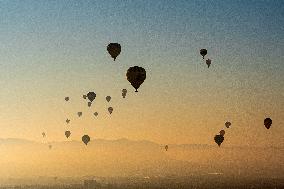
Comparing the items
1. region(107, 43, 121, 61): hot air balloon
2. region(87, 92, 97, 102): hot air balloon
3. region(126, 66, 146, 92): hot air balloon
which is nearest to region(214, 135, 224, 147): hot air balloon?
region(87, 92, 97, 102): hot air balloon

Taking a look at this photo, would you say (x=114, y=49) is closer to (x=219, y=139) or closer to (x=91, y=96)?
(x=91, y=96)

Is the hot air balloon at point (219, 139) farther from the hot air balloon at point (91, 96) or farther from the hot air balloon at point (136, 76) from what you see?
the hot air balloon at point (136, 76)

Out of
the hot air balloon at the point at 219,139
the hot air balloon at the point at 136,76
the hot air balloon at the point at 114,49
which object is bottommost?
the hot air balloon at the point at 219,139

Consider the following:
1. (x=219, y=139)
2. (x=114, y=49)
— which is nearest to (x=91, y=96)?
(x=114, y=49)

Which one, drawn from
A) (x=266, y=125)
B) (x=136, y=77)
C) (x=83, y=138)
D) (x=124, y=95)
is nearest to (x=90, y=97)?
(x=124, y=95)

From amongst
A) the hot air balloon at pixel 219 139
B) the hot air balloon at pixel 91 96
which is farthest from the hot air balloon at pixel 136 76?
the hot air balloon at pixel 219 139

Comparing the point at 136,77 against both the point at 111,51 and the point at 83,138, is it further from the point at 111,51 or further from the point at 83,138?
the point at 83,138
